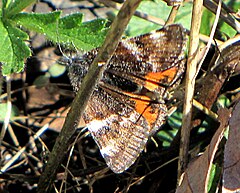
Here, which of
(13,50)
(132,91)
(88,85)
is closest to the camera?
(88,85)

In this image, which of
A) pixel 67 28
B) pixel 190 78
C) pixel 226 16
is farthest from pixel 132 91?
pixel 226 16

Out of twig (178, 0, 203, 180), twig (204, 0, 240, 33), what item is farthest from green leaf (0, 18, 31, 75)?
twig (204, 0, 240, 33)

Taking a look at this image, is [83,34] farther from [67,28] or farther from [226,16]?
[226,16]

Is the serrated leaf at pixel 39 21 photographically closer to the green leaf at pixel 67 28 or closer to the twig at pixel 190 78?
the green leaf at pixel 67 28

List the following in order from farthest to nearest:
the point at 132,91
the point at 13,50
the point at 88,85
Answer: the point at 132,91, the point at 13,50, the point at 88,85

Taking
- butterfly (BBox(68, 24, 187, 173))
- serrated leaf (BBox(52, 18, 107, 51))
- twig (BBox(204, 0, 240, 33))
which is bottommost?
butterfly (BBox(68, 24, 187, 173))

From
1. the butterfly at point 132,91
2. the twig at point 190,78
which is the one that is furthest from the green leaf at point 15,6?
the twig at point 190,78

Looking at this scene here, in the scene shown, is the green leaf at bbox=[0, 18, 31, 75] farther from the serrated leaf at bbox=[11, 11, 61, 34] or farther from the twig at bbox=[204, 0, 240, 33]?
the twig at bbox=[204, 0, 240, 33]
